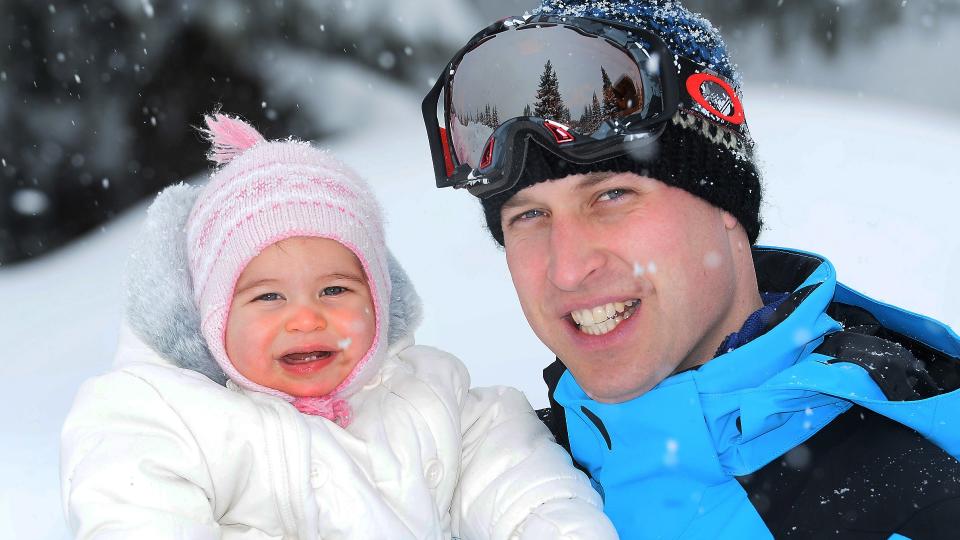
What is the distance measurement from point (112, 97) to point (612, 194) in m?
8.68

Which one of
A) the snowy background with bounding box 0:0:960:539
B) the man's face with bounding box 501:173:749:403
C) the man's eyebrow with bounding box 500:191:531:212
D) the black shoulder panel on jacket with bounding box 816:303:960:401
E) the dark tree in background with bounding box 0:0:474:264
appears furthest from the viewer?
the dark tree in background with bounding box 0:0:474:264

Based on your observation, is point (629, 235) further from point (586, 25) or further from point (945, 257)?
point (945, 257)

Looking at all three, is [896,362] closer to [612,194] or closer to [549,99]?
[612,194]

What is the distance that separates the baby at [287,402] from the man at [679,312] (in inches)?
12.4

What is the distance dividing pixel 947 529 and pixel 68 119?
9.71 metres

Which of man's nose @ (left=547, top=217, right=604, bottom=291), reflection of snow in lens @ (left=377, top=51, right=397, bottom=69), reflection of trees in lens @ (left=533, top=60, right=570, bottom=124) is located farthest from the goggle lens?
reflection of snow in lens @ (left=377, top=51, right=397, bottom=69)

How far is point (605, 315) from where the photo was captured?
7.08 ft

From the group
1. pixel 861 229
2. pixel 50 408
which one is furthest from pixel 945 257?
pixel 50 408

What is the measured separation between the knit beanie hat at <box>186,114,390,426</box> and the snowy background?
4.13 ft

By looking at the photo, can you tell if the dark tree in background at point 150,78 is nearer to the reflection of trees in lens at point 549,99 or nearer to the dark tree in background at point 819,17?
the dark tree in background at point 819,17

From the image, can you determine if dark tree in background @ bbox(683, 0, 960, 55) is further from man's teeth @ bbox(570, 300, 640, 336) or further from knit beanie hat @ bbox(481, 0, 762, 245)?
man's teeth @ bbox(570, 300, 640, 336)

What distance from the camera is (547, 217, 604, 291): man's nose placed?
212 centimetres

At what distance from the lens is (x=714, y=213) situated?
225 cm

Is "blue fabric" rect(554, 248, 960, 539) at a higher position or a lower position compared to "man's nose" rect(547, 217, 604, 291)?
lower
